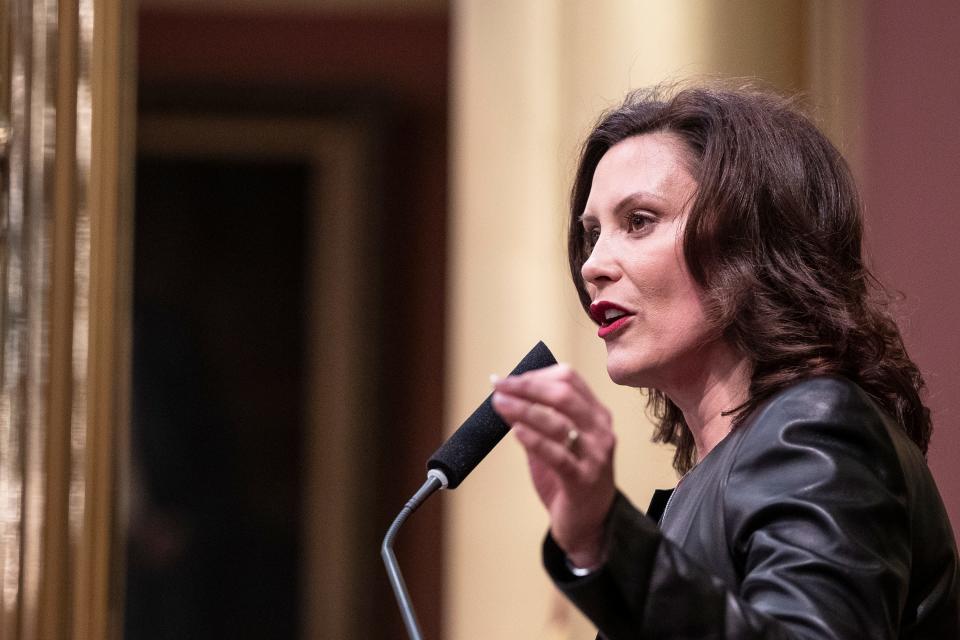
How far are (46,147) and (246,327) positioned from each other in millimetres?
2287

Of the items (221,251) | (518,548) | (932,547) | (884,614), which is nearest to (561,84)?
(518,548)

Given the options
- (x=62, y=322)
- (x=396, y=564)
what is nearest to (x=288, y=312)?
(x=62, y=322)

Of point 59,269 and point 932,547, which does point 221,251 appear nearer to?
point 59,269

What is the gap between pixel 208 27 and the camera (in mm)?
3816

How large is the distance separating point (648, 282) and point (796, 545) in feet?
1.16

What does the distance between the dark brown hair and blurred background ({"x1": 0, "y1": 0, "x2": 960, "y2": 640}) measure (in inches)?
12.2

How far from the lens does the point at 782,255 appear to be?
1.26 meters

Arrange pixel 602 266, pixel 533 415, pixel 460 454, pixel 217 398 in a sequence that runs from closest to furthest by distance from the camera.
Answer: pixel 533 415, pixel 460 454, pixel 602 266, pixel 217 398

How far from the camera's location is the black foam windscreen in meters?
1.16

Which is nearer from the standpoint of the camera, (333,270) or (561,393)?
(561,393)

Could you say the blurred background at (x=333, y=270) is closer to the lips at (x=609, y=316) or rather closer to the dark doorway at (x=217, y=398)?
the dark doorway at (x=217, y=398)

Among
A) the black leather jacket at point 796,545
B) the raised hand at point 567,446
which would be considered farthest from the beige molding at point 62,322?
the raised hand at point 567,446

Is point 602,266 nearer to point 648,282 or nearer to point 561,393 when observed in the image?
point 648,282

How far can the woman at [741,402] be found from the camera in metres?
0.91
